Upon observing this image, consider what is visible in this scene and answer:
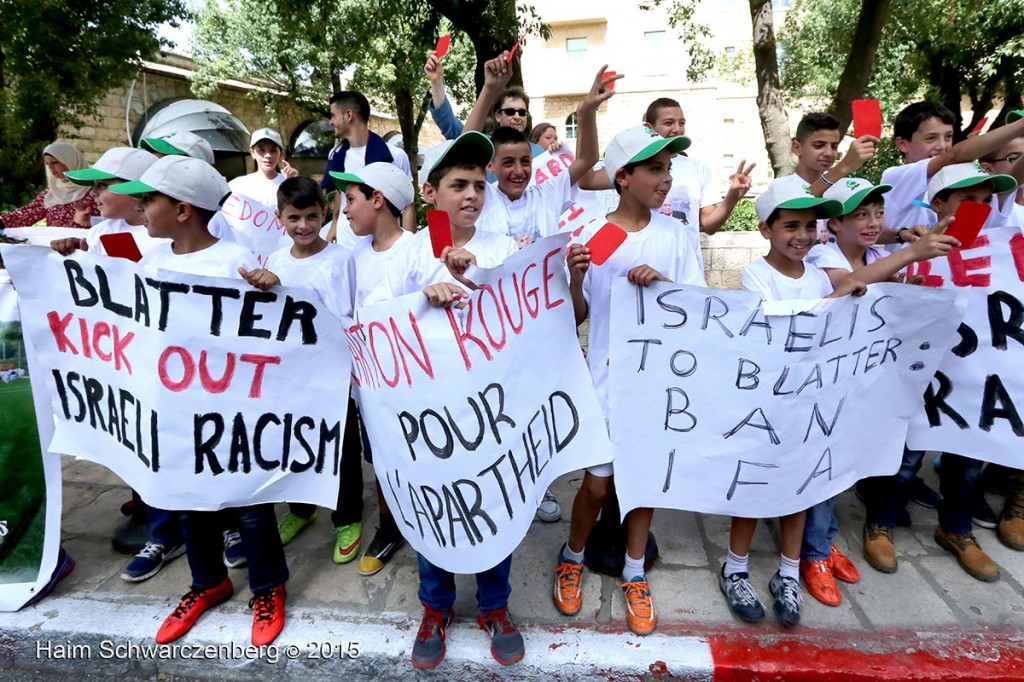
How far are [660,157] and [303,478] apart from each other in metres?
1.96

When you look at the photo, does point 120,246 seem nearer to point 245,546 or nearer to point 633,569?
point 245,546

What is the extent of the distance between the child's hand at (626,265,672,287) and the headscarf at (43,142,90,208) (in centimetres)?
326

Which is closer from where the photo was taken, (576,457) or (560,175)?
(576,457)

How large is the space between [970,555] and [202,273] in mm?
3558

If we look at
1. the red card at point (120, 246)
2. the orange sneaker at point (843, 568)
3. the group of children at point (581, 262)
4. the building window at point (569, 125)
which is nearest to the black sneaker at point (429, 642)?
the group of children at point (581, 262)

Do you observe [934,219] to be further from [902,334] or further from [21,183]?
[21,183]

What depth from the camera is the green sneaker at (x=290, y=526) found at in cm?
322

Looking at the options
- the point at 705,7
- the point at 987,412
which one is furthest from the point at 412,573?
the point at 705,7

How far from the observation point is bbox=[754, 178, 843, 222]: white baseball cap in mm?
2490

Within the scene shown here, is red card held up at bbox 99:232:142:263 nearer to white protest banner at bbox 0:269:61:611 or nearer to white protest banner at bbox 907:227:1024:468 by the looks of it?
white protest banner at bbox 0:269:61:611

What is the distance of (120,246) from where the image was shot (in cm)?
259

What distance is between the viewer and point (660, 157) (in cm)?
253

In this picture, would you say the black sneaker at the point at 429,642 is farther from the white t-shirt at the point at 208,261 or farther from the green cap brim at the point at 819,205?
the green cap brim at the point at 819,205

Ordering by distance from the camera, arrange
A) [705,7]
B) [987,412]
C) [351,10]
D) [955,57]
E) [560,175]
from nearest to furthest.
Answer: [987,412], [560,175], [351,10], [955,57], [705,7]
